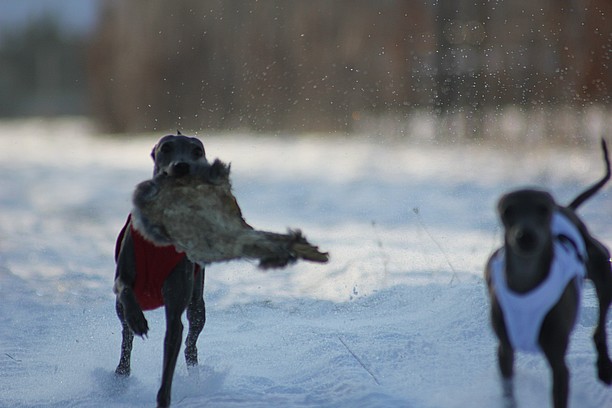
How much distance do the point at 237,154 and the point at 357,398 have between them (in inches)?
594

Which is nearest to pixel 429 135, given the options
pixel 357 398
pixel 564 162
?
pixel 564 162

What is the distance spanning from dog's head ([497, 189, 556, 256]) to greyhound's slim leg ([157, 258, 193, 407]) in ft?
5.36

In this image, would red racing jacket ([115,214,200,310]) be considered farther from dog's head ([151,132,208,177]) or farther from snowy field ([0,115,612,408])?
snowy field ([0,115,612,408])

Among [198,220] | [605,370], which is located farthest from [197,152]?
[605,370]

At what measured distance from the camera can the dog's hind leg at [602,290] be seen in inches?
158

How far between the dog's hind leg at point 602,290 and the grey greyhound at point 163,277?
1.90 metres

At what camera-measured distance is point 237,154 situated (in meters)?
19.0

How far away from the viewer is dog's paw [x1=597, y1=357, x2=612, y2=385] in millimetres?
4000

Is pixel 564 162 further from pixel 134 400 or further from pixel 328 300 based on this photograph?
pixel 134 400

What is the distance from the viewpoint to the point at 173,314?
4191mm

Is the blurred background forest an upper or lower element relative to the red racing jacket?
upper

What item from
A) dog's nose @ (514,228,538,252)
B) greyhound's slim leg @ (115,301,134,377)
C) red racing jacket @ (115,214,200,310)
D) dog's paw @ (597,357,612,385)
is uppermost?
dog's nose @ (514,228,538,252)

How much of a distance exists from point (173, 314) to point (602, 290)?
2.01 meters

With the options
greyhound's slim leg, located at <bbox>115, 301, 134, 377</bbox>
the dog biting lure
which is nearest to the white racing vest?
the dog biting lure
